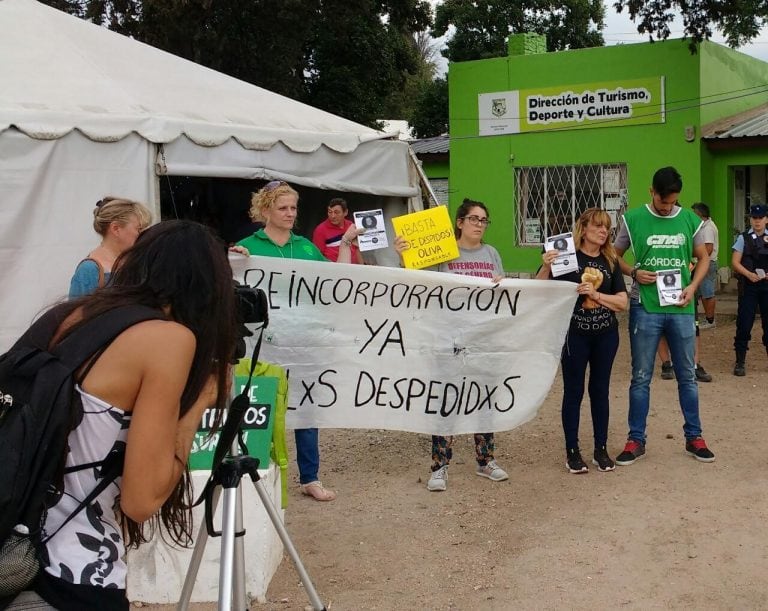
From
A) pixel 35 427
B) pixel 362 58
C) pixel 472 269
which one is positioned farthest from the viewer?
pixel 362 58

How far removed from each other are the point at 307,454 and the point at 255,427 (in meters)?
1.18

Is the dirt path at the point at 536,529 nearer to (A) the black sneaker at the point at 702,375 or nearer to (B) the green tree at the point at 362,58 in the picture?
(A) the black sneaker at the point at 702,375

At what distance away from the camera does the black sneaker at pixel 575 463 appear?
6137 millimetres

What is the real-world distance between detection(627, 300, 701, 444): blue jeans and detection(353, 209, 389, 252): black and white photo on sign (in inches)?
80.8

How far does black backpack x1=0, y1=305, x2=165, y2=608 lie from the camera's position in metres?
2.04

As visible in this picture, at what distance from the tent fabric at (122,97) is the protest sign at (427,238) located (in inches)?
77.5

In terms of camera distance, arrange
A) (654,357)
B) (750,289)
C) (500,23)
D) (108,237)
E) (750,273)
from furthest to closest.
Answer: (500,23), (750,289), (750,273), (654,357), (108,237)

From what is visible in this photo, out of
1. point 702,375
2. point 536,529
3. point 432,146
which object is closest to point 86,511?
point 536,529

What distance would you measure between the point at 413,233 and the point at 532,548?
2.32 metres

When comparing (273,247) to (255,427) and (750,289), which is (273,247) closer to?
(255,427)

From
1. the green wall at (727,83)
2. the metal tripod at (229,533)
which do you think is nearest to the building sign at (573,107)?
the green wall at (727,83)

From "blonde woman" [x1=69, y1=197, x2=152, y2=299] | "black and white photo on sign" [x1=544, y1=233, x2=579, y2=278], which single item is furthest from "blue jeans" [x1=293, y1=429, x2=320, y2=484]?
"black and white photo on sign" [x1=544, y1=233, x2=579, y2=278]

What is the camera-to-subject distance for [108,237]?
16.2 ft

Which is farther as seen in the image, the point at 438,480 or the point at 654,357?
the point at 654,357
